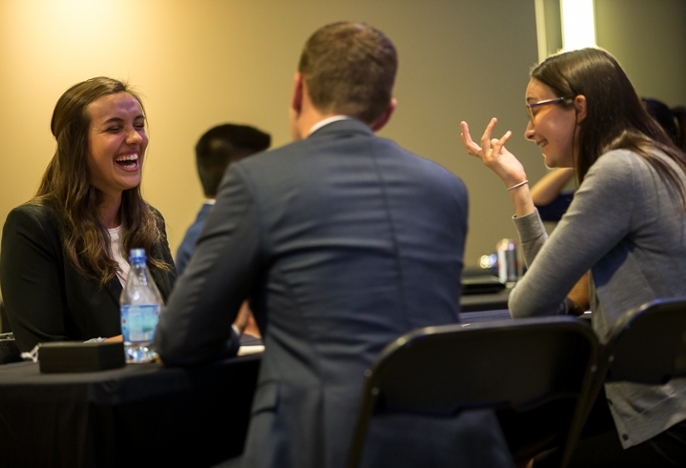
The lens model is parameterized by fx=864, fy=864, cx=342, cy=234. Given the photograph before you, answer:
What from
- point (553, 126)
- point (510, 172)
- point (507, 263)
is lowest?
point (507, 263)

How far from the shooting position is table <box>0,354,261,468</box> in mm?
1469

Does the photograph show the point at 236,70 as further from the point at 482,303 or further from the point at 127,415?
the point at 127,415

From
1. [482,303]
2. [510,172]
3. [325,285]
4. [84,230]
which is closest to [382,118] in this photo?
[325,285]

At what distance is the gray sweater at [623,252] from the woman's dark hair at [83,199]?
1.22 metres

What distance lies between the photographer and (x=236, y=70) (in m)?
5.30

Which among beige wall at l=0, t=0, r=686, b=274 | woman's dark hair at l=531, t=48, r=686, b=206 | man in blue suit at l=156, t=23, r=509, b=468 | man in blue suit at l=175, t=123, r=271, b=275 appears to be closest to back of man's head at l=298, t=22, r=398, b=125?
man in blue suit at l=156, t=23, r=509, b=468

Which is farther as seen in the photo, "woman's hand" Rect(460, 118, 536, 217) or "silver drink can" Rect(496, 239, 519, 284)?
"silver drink can" Rect(496, 239, 519, 284)

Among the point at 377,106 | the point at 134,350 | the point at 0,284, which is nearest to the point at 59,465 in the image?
the point at 134,350

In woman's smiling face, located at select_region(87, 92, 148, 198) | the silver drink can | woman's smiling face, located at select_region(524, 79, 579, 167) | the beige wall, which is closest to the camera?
woman's smiling face, located at select_region(524, 79, 579, 167)

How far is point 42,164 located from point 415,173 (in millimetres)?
4019

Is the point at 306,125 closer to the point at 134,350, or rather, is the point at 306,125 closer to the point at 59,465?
the point at 134,350

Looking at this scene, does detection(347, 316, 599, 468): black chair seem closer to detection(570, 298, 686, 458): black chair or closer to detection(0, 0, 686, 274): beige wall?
detection(570, 298, 686, 458): black chair

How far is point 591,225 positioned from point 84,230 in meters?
1.40

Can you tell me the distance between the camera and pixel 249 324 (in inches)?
82.2
